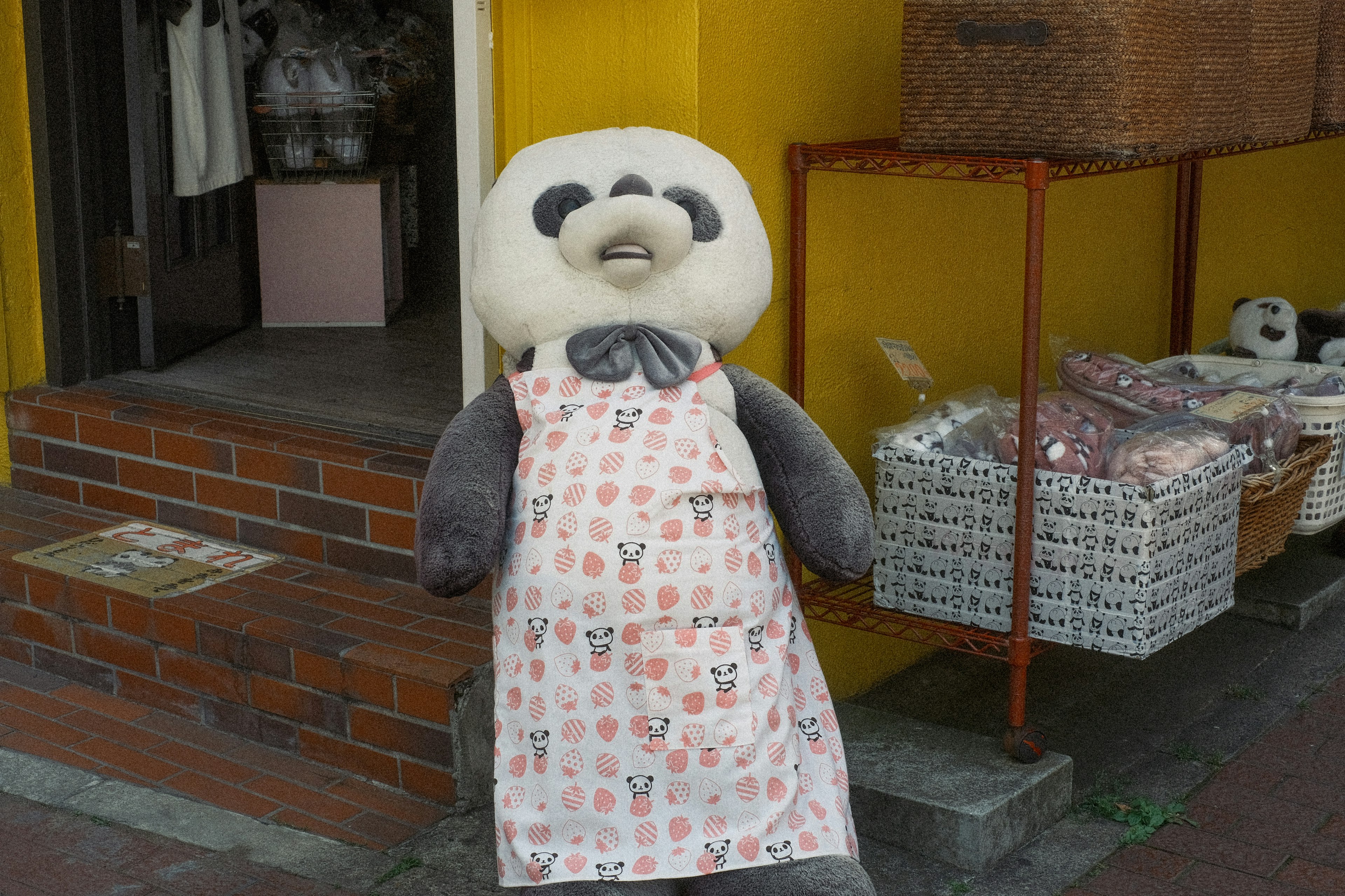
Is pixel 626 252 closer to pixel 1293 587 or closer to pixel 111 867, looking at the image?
pixel 111 867

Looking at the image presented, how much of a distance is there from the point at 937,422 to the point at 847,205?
1.71 feet

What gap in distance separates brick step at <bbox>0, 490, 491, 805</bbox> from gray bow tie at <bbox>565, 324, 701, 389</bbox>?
3.27 ft

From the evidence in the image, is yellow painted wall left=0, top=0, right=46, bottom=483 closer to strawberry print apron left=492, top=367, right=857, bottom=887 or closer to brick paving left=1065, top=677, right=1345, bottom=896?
strawberry print apron left=492, top=367, right=857, bottom=887

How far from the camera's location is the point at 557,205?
2242 mm

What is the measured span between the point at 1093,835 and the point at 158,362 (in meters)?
3.02

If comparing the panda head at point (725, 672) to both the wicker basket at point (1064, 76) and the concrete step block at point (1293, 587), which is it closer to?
the wicker basket at point (1064, 76)

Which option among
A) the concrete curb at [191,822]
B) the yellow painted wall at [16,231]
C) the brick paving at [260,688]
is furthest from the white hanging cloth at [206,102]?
the concrete curb at [191,822]

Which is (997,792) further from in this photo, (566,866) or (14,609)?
(14,609)

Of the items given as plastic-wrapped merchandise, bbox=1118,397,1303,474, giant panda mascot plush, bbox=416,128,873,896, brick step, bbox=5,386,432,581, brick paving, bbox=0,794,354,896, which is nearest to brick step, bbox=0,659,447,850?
brick paving, bbox=0,794,354,896

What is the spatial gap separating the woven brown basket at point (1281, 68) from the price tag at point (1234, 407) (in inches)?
22.9

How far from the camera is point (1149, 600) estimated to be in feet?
9.08

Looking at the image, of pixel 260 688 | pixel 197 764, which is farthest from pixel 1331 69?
pixel 197 764

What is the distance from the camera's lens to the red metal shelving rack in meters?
2.69

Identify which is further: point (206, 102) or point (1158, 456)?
point (206, 102)
